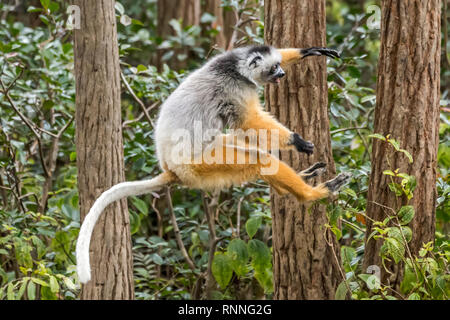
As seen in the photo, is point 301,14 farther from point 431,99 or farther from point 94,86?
point 94,86

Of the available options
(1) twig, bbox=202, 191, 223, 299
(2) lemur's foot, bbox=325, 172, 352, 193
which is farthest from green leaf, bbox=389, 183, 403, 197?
(1) twig, bbox=202, 191, 223, 299

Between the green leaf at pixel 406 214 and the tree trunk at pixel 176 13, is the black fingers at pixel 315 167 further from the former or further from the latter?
the tree trunk at pixel 176 13

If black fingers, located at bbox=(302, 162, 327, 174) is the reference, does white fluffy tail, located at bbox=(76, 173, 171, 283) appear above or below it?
below

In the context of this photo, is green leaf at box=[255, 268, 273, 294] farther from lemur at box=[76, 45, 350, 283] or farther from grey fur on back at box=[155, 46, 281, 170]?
grey fur on back at box=[155, 46, 281, 170]

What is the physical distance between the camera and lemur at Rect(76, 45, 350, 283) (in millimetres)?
3975

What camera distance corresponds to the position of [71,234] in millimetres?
5316

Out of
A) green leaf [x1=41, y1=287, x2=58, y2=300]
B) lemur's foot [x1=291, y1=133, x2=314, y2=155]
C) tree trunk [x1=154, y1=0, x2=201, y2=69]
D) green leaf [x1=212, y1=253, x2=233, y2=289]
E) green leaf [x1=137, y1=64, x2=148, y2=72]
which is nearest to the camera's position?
lemur's foot [x1=291, y1=133, x2=314, y2=155]

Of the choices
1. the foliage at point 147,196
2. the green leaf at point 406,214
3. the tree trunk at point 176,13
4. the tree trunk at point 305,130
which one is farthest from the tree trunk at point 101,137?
the tree trunk at point 176,13

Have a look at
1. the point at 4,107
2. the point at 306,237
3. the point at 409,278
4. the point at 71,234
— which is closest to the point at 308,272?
the point at 306,237

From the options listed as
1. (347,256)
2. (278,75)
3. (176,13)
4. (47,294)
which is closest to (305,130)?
(278,75)

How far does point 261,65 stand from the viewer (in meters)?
4.13

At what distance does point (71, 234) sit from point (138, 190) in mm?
1753

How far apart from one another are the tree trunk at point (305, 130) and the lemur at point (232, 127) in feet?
0.40

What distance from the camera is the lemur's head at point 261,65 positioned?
4.05 meters
